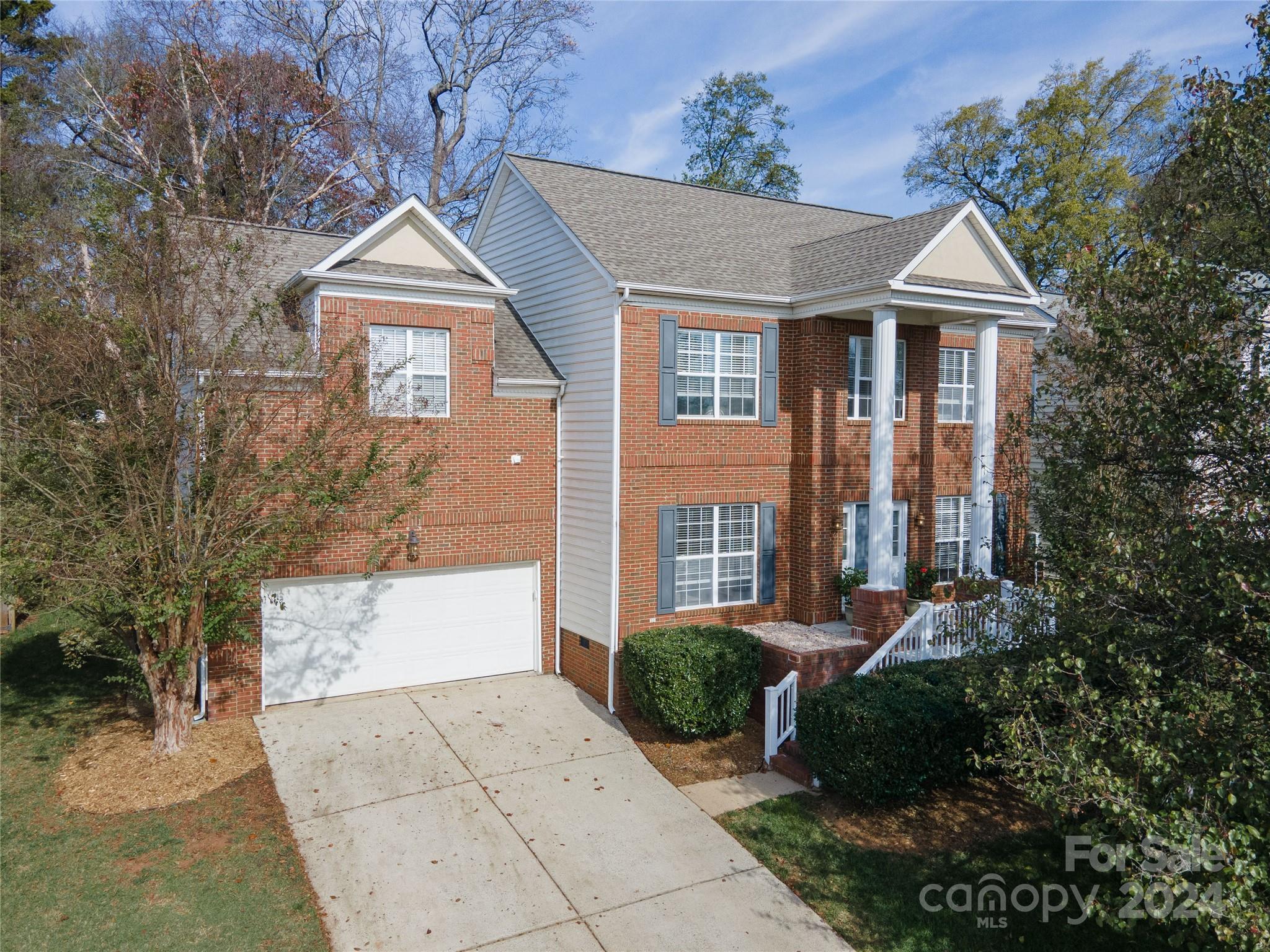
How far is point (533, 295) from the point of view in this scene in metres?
15.7

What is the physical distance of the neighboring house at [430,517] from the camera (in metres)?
12.5

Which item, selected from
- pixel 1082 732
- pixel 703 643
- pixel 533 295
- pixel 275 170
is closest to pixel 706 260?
pixel 533 295

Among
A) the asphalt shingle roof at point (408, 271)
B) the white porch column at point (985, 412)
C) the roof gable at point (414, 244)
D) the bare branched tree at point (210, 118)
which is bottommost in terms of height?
the white porch column at point (985, 412)

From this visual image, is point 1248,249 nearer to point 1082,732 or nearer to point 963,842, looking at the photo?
point 1082,732

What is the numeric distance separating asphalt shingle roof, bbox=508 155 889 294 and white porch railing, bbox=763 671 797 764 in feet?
21.1

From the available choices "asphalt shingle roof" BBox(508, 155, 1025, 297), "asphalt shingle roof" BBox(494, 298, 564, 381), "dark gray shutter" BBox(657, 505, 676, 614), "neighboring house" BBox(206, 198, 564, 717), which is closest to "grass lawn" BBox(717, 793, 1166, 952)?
"dark gray shutter" BBox(657, 505, 676, 614)

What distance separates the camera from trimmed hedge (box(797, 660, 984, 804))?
9500 mm

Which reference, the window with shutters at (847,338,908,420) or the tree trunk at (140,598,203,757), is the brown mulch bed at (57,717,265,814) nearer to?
the tree trunk at (140,598,203,757)

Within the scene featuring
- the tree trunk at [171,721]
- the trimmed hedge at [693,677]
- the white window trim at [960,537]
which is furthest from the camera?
the white window trim at [960,537]

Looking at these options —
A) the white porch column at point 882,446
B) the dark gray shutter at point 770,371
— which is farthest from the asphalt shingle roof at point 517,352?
the white porch column at point 882,446

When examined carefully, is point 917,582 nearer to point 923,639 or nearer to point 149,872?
point 923,639

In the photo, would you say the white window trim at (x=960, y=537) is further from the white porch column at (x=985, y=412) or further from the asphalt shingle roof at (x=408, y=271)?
the asphalt shingle roof at (x=408, y=271)

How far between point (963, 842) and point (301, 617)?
32.3ft

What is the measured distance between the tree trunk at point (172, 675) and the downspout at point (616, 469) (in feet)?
19.4
